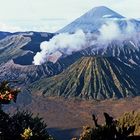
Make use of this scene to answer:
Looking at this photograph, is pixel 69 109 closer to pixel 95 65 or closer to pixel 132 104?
pixel 132 104

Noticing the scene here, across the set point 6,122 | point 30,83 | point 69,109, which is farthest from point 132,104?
point 6,122

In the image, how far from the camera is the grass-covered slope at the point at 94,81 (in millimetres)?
146750

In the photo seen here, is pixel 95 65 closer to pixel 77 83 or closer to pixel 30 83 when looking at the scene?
pixel 77 83

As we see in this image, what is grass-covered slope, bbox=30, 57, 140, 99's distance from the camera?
147 m

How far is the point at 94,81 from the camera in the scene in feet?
508

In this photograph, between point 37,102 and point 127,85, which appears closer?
point 37,102

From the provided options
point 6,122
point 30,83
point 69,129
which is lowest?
point 30,83

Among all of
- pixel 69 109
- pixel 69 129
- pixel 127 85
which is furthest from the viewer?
pixel 127 85

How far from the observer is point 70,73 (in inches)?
6496

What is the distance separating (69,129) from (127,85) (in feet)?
186

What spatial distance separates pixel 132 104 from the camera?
130375mm

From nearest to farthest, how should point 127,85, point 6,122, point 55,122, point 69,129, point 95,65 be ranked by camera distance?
point 6,122
point 69,129
point 55,122
point 127,85
point 95,65

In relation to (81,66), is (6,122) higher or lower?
higher

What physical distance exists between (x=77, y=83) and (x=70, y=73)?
12229 millimetres
